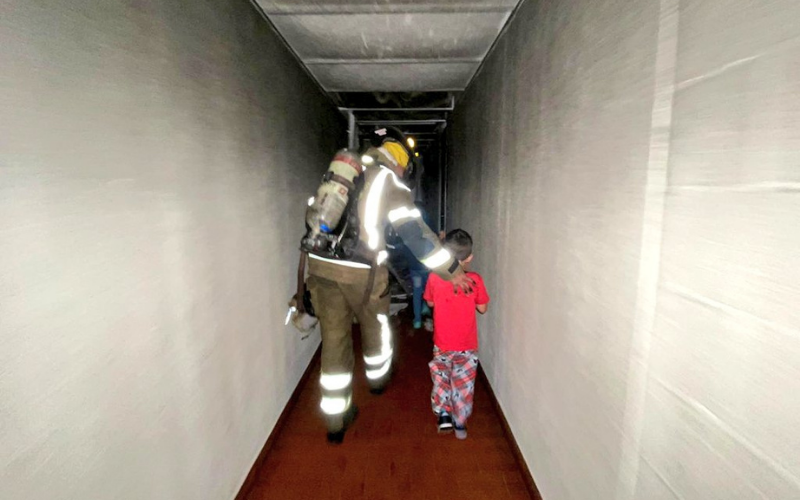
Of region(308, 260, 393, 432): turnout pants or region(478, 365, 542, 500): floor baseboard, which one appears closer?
region(478, 365, 542, 500): floor baseboard

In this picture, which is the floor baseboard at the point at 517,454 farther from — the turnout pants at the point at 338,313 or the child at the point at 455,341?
the turnout pants at the point at 338,313

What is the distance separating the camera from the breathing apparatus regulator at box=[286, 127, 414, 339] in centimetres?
196

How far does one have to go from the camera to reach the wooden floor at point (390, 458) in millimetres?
1910

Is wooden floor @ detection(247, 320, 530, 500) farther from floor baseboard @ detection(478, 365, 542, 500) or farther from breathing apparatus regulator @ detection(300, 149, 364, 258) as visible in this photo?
breathing apparatus regulator @ detection(300, 149, 364, 258)

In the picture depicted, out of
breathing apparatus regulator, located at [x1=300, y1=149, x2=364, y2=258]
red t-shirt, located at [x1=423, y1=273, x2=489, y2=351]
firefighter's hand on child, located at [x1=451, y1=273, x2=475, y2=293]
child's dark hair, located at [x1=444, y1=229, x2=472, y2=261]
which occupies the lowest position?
red t-shirt, located at [x1=423, y1=273, x2=489, y2=351]

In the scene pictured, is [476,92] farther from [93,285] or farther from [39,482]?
[39,482]

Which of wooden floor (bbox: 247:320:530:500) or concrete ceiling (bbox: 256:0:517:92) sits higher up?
concrete ceiling (bbox: 256:0:517:92)

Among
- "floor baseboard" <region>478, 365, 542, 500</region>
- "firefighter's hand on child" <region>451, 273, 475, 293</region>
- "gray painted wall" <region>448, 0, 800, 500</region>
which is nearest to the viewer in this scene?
"gray painted wall" <region>448, 0, 800, 500</region>

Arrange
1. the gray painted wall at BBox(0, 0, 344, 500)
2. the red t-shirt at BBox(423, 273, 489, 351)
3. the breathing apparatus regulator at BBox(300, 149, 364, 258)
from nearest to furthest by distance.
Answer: the gray painted wall at BBox(0, 0, 344, 500) < the breathing apparatus regulator at BBox(300, 149, 364, 258) < the red t-shirt at BBox(423, 273, 489, 351)

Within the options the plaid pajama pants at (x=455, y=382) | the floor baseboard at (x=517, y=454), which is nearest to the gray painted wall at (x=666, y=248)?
the floor baseboard at (x=517, y=454)

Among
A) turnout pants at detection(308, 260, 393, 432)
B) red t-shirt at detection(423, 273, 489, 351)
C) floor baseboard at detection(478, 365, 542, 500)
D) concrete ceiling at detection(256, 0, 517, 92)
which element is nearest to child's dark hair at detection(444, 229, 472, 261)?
red t-shirt at detection(423, 273, 489, 351)

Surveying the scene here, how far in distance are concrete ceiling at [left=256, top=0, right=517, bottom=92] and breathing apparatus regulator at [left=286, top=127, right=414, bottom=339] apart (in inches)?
22.7

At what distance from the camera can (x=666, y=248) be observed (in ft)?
2.93

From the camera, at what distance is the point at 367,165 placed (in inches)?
88.7
